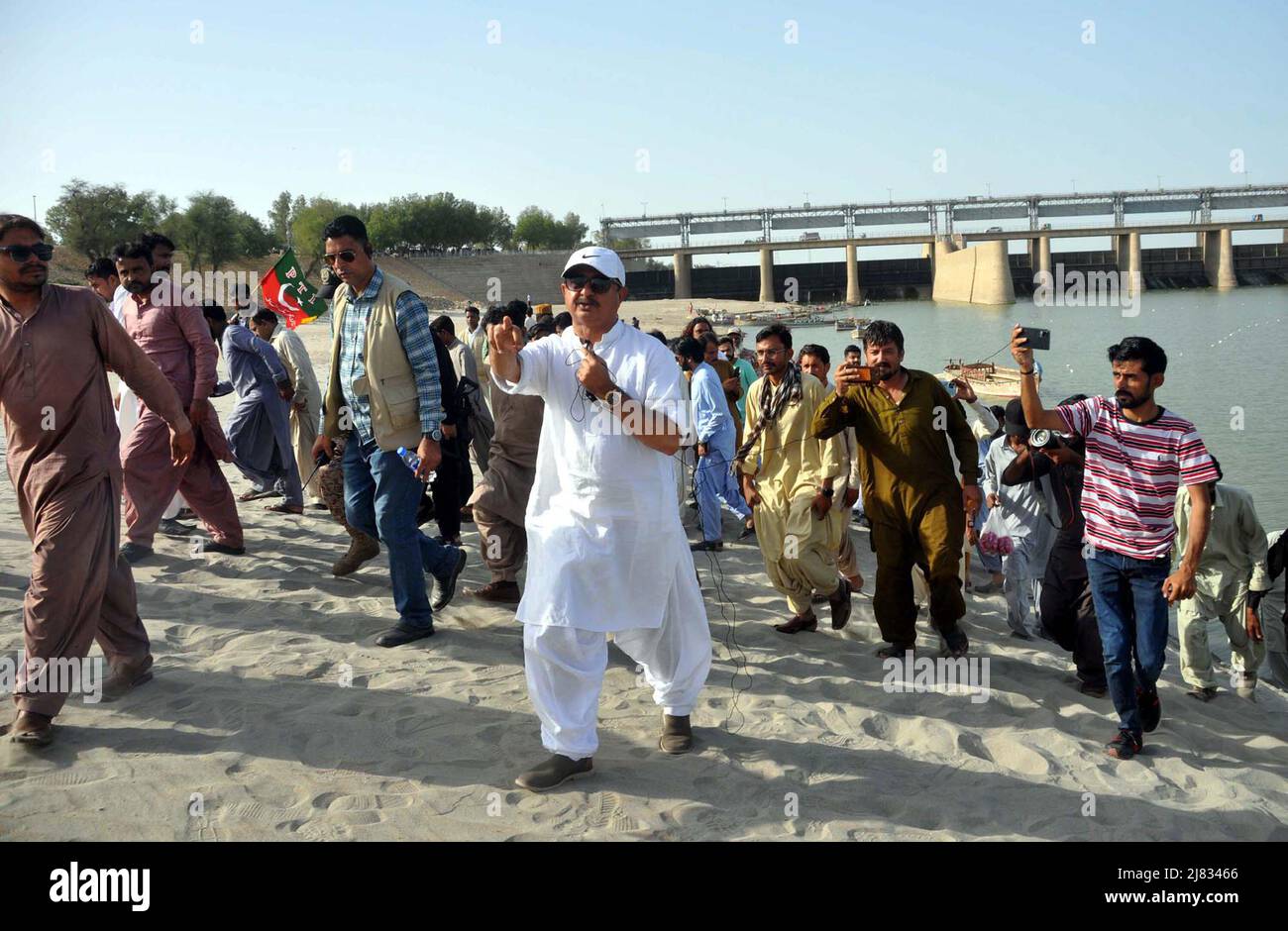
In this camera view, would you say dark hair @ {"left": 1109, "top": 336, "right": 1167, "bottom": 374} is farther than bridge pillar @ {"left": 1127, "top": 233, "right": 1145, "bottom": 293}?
No

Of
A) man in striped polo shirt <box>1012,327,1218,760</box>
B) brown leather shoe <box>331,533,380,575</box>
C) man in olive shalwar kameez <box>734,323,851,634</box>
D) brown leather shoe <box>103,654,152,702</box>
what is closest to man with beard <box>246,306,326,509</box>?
brown leather shoe <box>331,533,380,575</box>

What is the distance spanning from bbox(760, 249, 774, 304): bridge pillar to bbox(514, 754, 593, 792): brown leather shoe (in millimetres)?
71214

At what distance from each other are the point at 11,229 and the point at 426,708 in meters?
2.43

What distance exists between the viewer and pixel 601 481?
3771 millimetres

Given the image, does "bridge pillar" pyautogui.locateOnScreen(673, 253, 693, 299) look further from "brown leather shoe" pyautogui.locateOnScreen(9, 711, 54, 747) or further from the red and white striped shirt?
"brown leather shoe" pyautogui.locateOnScreen(9, 711, 54, 747)

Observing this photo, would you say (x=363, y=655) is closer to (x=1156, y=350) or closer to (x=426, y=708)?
(x=426, y=708)

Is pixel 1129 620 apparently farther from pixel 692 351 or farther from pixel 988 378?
pixel 988 378

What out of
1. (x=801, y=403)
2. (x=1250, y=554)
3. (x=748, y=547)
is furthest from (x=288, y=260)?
(x=1250, y=554)

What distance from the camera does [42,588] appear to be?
3.90m

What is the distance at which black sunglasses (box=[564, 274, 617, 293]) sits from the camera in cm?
374

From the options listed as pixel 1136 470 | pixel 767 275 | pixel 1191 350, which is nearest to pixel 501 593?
pixel 1136 470

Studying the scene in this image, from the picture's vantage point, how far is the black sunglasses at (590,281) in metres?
3.74

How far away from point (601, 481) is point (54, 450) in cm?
209

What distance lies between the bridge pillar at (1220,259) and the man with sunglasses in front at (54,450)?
258ft
